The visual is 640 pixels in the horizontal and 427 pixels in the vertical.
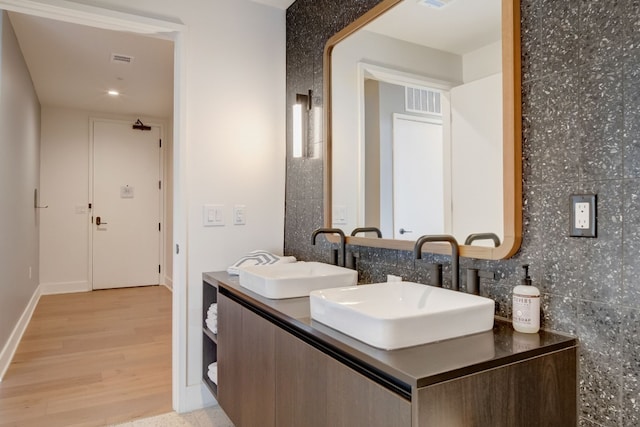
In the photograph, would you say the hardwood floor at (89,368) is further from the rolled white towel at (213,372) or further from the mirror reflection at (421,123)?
the mirror reflection at (421,123)

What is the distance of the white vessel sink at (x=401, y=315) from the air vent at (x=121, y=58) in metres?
3.24

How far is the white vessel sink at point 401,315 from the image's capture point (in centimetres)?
104

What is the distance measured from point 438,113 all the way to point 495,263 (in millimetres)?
632

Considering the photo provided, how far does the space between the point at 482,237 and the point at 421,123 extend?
1.83 feet

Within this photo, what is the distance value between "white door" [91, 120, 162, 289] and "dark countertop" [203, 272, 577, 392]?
16.9 feet

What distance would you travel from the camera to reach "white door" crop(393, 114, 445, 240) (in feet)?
5.38

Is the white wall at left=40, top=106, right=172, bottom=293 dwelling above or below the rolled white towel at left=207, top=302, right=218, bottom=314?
above

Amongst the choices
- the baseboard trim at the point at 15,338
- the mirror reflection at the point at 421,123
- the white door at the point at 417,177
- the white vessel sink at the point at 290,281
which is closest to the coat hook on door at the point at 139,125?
the baseboard trim at the point at 15,338

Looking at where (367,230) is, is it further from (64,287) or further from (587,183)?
(64,287)

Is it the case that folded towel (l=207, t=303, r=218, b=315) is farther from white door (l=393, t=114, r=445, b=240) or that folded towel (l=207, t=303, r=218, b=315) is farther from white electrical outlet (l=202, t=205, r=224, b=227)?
white door (l=393, t=114, r=445, b=240)

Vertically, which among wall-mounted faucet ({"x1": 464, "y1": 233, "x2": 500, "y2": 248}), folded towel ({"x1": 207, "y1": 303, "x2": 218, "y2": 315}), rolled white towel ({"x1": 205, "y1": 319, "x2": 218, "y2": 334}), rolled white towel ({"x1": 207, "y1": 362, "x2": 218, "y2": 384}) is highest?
wall-mounted faucet ({"x1": 464, "y1": 233, "x2": 500, "y2": 248})

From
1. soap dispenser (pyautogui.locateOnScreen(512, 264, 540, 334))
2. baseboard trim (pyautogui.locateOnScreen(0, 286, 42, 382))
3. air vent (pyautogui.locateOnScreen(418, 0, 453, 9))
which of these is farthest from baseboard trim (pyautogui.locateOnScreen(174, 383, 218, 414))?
air vent (pyautogui.locateOnScreen(418, 0, 453, 9))

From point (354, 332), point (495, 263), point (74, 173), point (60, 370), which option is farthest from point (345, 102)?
point (74, 173)

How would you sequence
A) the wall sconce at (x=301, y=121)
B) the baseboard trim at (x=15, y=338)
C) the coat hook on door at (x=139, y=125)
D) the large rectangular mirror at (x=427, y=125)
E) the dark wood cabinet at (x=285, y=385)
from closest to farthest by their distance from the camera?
the dark wood cabinet at (x=285, y=385), the large rectangular mirror at (x=427, y=125), the wall sconce at (x=301, y=121), the baseboard trim at (x=15, y=338), the coat hook on door at (x=139, y=125)
